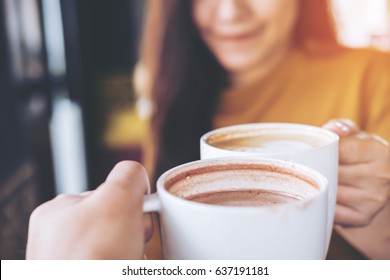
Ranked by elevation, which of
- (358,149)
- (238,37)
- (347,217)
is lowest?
(347,217)

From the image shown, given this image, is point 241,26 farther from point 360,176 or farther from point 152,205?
point 152,205

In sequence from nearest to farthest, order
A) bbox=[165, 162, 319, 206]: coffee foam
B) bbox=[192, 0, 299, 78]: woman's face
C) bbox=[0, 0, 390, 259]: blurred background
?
1. bbox=[165, 162, 319, 206]: coffee foam
2. bbox=[192, 0, 299, 78]: woman's face
3. bbox=[0, 0, 390, 259]: blurred background

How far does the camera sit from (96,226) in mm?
415

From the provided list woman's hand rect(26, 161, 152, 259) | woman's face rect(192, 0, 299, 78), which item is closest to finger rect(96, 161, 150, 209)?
woman's hand rect(26, 161, 152, 259)

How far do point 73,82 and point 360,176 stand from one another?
2.26 m

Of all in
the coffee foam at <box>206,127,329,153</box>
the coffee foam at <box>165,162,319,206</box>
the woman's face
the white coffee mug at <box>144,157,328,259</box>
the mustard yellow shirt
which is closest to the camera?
the white coffee mug at <box>144,157,328,259</box>

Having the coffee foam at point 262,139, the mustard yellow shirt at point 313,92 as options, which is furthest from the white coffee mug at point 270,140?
the mustard yellow shirt at point 313,92

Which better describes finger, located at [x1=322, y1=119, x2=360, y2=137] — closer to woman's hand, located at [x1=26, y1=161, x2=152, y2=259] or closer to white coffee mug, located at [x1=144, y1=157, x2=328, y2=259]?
white coffee mug, located at [x1=144, y1=157, x2=328, y2=259]

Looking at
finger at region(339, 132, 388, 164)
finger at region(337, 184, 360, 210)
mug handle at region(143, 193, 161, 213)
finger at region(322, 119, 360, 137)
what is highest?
mug handle at region(143, 193, 161, 213)

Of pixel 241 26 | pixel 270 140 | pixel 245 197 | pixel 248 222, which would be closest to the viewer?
pixel 248 222

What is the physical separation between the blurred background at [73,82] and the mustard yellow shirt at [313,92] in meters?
0.23

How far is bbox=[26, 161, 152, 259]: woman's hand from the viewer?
412mm

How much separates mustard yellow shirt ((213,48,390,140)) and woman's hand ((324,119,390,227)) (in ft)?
3.62

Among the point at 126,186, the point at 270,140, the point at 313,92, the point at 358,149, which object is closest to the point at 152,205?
the point at 126,186
